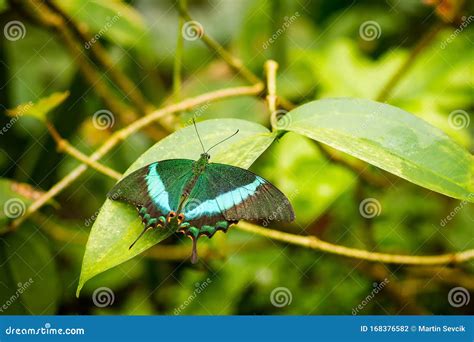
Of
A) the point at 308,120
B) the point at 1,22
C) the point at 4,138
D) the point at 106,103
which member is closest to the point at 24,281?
the point at 4,138

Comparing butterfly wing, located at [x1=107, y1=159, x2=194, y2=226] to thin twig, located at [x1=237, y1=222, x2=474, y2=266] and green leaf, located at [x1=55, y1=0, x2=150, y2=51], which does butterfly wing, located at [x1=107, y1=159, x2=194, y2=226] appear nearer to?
thin twig, located at [x1=237, y1=222, x2=474, y2=266]

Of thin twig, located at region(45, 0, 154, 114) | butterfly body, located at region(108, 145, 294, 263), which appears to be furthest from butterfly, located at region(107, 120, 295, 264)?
thin twig, located at region(45, 0, 154, 114)

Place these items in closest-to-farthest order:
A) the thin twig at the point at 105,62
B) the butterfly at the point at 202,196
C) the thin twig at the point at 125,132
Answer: the butterfly at the point at 202,196
the thin twig at the point at 125,132
the thin twig at the point at 105,62

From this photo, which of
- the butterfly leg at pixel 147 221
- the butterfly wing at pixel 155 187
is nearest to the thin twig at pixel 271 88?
the butterfly wing at pixel 155 187

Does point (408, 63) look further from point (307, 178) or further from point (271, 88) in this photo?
point (271, 88)

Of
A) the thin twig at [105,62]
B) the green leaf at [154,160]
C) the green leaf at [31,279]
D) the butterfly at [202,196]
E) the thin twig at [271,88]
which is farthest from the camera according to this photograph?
the thin twig at [105,62]

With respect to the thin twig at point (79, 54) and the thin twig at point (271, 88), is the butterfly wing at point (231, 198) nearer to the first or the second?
the thin twig at point (271, 88)

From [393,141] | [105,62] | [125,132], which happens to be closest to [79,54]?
[105,62]
